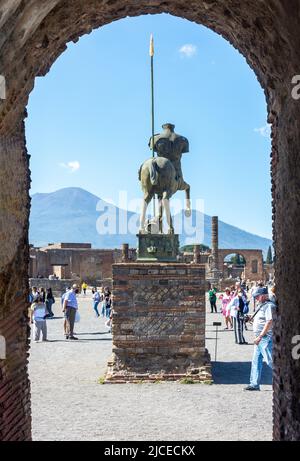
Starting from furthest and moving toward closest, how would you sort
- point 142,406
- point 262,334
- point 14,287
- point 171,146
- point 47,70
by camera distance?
point 171,146 → point 262,334 → point 142,406 → point 47,70 → point 14,287

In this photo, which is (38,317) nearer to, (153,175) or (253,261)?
(153,175)

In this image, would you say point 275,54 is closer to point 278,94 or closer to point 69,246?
point 278,94

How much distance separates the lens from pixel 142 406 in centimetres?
830

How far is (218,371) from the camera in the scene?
36.2 feet

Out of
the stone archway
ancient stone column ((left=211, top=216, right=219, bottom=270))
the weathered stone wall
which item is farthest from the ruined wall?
the weathered stone wall

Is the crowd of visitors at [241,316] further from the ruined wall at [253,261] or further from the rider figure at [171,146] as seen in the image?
the ruined wall at [253,261]

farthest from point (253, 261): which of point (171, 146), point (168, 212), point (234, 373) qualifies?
point (234, 373)

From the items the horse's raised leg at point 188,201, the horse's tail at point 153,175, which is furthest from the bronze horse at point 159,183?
the horse's raised leg at point 188,201

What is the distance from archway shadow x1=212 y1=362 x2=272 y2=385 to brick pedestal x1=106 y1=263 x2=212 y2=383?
1.27 feet

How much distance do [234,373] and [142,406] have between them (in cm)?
296

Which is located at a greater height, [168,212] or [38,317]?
[168,212]

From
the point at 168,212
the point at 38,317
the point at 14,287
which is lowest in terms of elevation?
the point at 38,317

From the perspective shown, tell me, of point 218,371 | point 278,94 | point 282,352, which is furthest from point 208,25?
point 218,371

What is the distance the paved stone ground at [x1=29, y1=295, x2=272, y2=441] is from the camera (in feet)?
22.7
